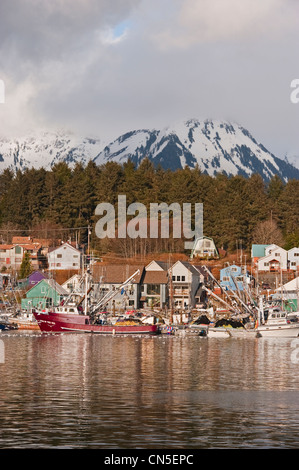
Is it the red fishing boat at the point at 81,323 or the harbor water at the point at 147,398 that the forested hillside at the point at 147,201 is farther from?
the harbor water at the point at 147,398

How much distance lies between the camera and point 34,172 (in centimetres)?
17000

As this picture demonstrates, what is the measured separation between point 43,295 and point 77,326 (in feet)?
109

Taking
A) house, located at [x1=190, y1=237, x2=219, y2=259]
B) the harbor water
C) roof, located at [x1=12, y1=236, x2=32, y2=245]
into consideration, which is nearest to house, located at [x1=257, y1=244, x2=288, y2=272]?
house, located at [x1=190, y1=237, x2=219, y2=259]

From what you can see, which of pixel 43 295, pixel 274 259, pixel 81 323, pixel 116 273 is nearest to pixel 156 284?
pixel 116 273

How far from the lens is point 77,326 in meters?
92.6

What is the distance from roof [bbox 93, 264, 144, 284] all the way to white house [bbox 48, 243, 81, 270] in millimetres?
14920

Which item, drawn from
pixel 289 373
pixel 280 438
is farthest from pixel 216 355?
pixel 280 438

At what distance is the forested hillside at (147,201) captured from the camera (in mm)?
145875

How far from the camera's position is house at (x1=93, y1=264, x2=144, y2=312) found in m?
122

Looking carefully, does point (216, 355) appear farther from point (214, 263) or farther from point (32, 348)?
point (214, 263)

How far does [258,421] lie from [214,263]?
107 meters

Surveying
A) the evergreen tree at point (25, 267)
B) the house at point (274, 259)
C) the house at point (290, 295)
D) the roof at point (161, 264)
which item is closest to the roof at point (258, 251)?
the house at point (274, 259)

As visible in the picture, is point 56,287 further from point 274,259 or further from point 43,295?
point 274,259

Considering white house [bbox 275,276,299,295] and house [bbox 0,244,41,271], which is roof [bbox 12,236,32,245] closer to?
house [bbox 0,244,41,271]
